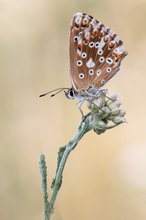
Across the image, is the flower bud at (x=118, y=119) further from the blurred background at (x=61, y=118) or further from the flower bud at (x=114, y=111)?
the blurred background at (x=61, y=118)

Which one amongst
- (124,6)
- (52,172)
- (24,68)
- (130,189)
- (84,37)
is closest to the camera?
(84,37)

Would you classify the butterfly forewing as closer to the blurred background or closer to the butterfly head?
the butterfly head

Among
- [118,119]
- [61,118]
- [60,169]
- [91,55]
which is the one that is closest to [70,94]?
[91,55]

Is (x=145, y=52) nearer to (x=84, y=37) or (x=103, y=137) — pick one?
(x=103, y=137)

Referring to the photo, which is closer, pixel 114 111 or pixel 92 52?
pixel 114 111

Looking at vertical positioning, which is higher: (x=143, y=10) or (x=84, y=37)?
(x=143, y=10)

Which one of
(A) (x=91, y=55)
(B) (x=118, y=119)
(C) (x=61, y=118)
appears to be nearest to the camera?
(B) (x=118, y=119)

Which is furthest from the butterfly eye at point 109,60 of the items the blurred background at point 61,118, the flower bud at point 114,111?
the blurred background at point 61,118

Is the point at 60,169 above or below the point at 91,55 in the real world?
below

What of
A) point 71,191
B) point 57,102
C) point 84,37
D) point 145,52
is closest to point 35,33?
point 57,102

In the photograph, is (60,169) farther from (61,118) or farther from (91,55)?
(61,118)
